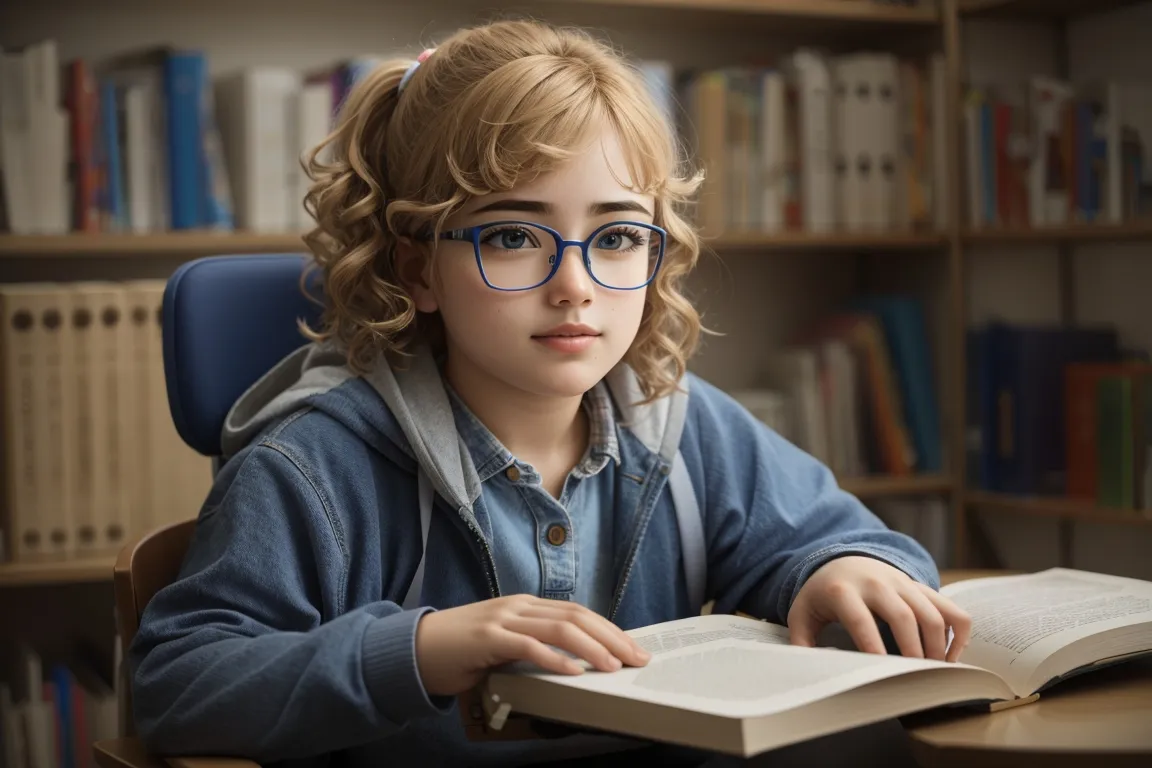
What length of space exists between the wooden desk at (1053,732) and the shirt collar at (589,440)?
0.42 m

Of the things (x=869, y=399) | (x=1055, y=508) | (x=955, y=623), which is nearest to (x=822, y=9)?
(x=869, y=399)

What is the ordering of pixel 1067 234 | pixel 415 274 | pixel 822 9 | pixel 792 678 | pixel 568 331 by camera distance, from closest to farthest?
1. pixel 792 678
2. pixel 568 331
3. pixel 415 274
4. pixel 1067 234
5. pixel 822 9

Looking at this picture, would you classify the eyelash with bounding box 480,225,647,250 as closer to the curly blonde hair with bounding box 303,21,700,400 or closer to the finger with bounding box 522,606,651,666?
the curly blonde hair with bounding box 303,21,700,400

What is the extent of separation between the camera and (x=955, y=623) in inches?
37.0

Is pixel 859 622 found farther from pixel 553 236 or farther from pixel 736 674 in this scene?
pixel 553 236

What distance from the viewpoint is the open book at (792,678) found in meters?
0.73

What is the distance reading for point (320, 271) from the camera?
125 centimetres

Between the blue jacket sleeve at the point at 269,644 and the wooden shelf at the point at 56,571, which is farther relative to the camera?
the wooden shelf at the point at 56,571

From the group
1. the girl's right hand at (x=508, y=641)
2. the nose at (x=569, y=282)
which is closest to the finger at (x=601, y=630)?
the girl's right hand at (x=508, y=641)

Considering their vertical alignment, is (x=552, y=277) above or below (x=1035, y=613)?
above

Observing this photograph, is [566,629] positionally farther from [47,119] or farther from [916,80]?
[916,80]

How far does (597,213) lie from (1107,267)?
1.80m

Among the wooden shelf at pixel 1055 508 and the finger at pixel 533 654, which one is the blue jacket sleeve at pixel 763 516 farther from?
the wooden shelf at pixel 1055 508

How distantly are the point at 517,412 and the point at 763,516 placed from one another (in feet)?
0.82
